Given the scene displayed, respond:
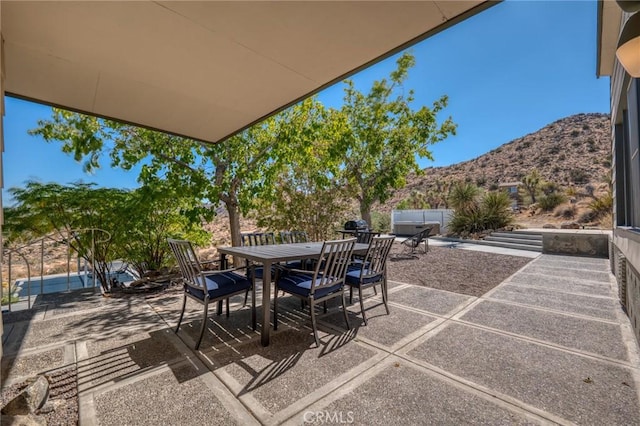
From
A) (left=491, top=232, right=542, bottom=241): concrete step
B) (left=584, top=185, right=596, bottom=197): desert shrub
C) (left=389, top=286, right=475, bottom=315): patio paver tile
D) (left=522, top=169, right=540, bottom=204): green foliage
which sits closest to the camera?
(left=389, top=286, right=475, bottom=315): patio paver tile

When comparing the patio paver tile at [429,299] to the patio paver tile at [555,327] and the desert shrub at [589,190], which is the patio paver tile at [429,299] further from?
the desert shrub at [589,190]

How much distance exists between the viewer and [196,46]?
2.14 metres

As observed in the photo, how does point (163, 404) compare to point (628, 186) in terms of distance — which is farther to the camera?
point (628, 186)

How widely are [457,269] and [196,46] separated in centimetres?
593

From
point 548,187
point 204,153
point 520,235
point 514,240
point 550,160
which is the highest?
point 550,160

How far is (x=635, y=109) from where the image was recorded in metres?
2.62

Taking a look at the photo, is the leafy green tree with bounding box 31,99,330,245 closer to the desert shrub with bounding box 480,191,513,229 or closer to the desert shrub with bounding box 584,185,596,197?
the desert shrub with bounding box 480,191,513,229

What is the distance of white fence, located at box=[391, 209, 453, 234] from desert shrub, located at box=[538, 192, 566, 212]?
1036 cm

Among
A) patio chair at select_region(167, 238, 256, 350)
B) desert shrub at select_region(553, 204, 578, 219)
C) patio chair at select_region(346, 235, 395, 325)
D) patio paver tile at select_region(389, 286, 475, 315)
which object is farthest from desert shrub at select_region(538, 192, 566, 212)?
patio chair at select_region(167, 238, 256, 350)

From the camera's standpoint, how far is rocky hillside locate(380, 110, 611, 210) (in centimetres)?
2520

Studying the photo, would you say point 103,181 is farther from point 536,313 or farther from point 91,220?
point 536,313

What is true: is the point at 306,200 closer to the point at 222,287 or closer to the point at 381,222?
the point at 222,287

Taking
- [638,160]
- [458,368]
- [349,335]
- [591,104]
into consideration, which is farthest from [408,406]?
[591,104]

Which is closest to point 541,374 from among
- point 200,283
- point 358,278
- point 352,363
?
point 352,363
